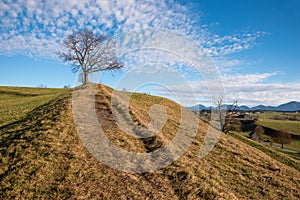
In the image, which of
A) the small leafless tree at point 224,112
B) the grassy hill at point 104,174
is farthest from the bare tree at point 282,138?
the grassy hill at point 104,174

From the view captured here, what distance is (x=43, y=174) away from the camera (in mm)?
8953

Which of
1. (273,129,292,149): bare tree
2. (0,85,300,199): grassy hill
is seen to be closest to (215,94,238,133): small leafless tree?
(0,85,300,199): grassy hill

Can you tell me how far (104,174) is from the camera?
9.63m

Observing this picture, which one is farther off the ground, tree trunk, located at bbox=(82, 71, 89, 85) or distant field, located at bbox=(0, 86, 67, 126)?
tree trunk, located at bbox=(82, 71, 89, 85)

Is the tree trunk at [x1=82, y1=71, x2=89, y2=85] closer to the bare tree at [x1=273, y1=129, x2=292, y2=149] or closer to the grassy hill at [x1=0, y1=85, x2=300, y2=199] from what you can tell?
the grassy hill at [x1=0, y1=85, x2=300, y2=199]

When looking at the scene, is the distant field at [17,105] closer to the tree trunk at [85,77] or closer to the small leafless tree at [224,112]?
the tree trunk at [85,77]

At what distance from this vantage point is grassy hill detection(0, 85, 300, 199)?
8.43m

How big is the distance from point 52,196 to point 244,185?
411 inches

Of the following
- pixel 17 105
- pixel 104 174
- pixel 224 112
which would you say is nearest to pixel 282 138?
pixel 224 112

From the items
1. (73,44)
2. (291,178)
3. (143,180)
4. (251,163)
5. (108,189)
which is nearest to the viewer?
(108,189)

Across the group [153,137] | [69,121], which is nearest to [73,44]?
[69,121]

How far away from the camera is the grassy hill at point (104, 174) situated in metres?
8.43

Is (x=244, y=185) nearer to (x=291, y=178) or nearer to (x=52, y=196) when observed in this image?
(x=291, y=178)

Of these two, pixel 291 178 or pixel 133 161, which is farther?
pixel 291 178
